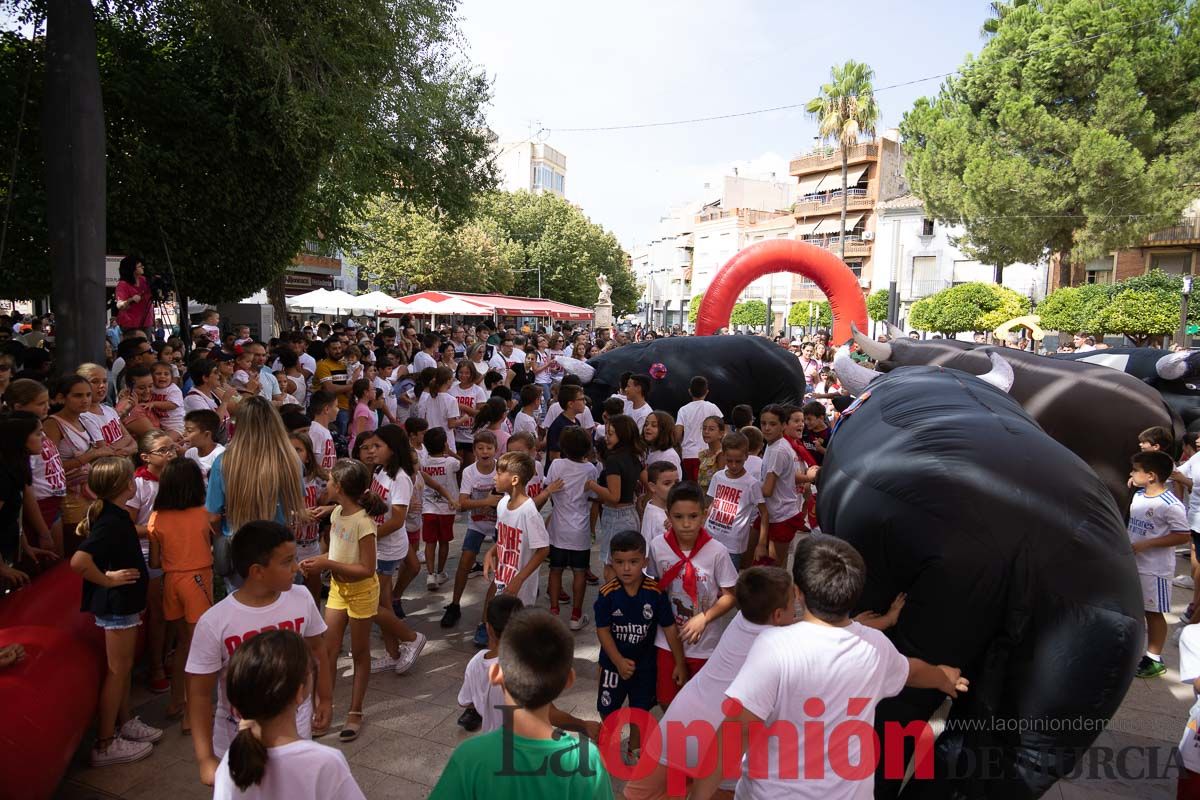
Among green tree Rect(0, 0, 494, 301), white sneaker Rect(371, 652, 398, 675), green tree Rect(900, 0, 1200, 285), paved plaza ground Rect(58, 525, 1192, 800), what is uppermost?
green tree Rect(900, 0, 1200, 285)

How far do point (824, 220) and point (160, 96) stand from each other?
39.3 meters

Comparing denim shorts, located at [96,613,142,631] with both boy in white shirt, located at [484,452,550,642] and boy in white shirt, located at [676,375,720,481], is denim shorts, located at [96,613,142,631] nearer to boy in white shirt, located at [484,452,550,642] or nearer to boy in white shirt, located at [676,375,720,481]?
boy in white shirt, located at [484,452,550,642]

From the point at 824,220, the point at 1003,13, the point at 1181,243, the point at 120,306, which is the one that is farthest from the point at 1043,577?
the point at 824,220

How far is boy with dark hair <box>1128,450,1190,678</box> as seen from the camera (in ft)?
15.8

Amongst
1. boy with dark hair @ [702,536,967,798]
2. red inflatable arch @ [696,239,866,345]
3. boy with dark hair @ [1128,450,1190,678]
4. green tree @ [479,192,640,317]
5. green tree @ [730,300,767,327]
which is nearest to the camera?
boy with dark hair @ [702,536,967,798]

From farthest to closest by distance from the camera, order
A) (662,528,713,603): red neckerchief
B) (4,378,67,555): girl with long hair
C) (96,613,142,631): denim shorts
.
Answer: (4,378,67,555): girl with long hair
(662,528,713,603): red neckerchief
(96,613,142,631): denim shorts

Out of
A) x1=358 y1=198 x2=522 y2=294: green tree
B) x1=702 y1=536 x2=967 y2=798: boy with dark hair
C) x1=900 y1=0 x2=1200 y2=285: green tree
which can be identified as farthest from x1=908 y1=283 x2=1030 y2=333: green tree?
x1=702 y1=536 x2=967 y2=798: boy with dark hair

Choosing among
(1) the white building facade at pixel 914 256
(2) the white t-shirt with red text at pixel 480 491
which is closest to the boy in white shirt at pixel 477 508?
(2) the white t-shirt with red text at pixel 480 491

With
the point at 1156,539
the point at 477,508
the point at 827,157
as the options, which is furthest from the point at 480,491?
the point at 827,157

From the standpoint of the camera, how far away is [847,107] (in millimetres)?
36469

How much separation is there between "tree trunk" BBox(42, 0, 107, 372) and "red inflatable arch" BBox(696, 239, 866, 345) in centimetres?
965

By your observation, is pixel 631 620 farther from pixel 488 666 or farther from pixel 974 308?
pixel 974 308

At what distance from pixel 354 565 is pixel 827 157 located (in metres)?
45.4

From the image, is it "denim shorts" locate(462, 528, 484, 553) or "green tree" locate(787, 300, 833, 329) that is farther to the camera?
"green tree" locate(787, 300, 833, 329)
